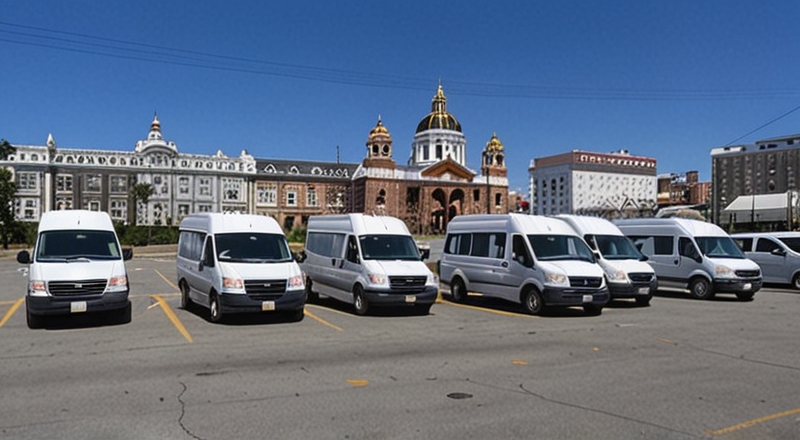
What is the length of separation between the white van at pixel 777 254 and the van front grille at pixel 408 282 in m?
15.0

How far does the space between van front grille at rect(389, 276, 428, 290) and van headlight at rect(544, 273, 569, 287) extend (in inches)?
108

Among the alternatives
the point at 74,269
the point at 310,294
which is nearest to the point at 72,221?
the point at 74,269

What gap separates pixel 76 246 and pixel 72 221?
764 mm

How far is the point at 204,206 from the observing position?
94.9 meters

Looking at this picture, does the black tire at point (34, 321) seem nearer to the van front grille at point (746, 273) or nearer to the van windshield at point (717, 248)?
the van windshield at point (717, 248)

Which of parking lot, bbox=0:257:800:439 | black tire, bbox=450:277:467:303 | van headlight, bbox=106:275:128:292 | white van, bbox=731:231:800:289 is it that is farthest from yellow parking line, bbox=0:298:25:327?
white van, bbox=731:231:800:289

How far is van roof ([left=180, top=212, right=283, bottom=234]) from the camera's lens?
14.4 meters

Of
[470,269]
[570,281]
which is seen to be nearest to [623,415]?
[570,281]

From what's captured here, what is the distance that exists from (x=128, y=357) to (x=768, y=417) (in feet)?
27.3

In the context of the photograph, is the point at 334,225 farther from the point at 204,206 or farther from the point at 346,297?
the point at 204,206

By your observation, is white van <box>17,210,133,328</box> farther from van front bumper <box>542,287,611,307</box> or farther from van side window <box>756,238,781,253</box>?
van side window <box>756,238,781,253</box>

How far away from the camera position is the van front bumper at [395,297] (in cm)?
1445

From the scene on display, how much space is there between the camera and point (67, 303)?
40.0ft

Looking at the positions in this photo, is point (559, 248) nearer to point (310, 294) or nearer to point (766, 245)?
point (310, 294)
